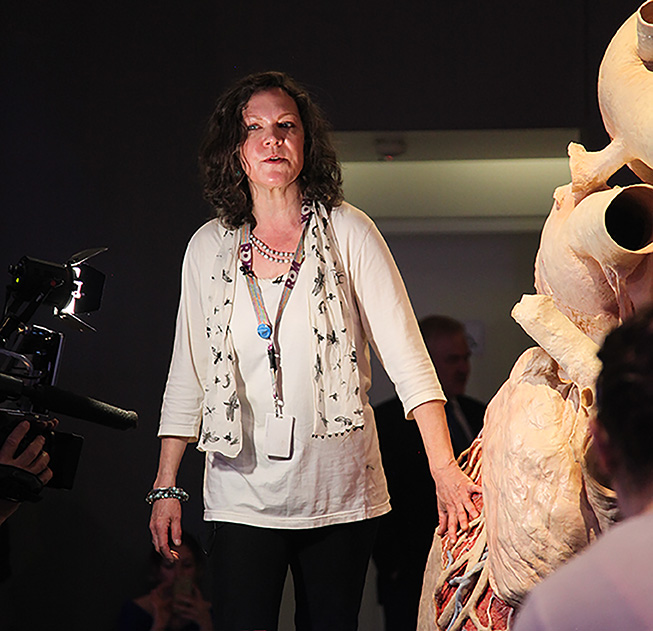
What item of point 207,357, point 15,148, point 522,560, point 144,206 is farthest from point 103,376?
point 522,560

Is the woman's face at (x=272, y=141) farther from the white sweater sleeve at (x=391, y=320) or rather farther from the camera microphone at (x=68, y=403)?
the camera microphone at (x=68, y=403)

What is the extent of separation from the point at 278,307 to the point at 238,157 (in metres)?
0.35

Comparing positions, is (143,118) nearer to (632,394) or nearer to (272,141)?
(272,141)

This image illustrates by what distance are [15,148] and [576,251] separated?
91.2 inches

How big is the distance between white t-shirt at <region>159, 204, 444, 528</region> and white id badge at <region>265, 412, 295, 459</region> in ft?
0.04

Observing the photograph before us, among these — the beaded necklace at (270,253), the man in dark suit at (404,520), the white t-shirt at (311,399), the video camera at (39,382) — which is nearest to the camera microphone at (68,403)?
the video camera at (39,382)

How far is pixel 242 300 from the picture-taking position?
1876 mm

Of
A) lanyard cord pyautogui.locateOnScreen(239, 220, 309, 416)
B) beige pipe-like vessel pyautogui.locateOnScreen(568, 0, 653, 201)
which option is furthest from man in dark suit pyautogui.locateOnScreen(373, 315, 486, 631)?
beige pipe-like vessel pyautogui.locateOnScreen(568, 0, 653, 201)

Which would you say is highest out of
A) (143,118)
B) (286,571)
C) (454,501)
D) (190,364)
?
(143,118)

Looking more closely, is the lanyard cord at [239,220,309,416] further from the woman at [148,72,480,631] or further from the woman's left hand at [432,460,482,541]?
the woman's left hand at [432,460,482,541]

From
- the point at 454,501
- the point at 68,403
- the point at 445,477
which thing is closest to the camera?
the point at 454,501

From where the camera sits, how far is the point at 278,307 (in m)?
1.85

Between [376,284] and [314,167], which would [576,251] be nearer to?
[376,284]

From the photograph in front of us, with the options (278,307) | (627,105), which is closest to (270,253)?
(278,307)
